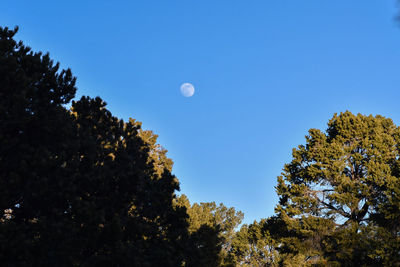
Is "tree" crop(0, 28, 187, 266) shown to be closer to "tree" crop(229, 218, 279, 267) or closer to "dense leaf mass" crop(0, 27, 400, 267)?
"dense leaf mass" crop(0, 27, 400, 267)

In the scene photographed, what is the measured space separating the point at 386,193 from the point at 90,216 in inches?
617

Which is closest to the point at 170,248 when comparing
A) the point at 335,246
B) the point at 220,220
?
the point at 335,246

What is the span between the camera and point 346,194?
660 inches

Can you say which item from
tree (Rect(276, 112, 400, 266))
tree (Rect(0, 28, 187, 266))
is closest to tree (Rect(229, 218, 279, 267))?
tree (Rect(276, 112, 400, 266))

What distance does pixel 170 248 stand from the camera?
9688mm

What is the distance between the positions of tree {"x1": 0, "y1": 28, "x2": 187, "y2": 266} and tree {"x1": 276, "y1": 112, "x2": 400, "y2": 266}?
1023 cm

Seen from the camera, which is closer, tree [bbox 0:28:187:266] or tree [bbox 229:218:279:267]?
tree [bbox 0:28:187:266]

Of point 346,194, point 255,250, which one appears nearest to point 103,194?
point 346,194

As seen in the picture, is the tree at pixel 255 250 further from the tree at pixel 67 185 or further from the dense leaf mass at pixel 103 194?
the tree at pixel 67 185

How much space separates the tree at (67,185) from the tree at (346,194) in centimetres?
1023

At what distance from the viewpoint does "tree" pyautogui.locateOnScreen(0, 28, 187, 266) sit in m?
6.94

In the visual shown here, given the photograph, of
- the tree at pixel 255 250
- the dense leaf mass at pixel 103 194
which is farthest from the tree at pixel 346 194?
the tree at pixel 255 250

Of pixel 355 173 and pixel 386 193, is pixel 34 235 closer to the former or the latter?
pixel 386 193

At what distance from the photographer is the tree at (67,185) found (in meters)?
6.94
